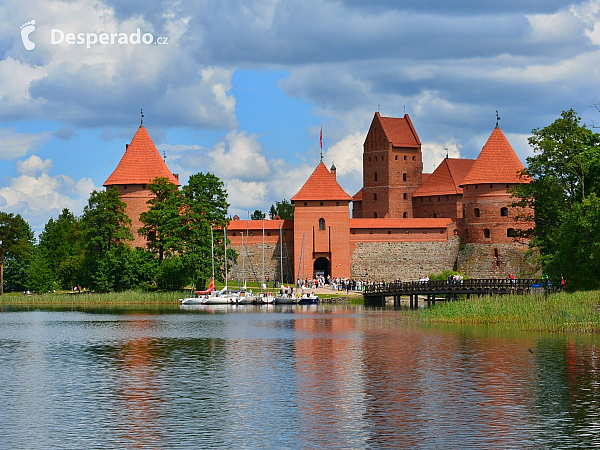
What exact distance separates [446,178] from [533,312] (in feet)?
131

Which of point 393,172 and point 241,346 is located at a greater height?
point 393,172

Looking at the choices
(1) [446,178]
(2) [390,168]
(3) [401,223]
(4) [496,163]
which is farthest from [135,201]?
(1) [446,178]

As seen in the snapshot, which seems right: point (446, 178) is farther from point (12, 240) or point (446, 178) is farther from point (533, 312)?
point (533, 312)

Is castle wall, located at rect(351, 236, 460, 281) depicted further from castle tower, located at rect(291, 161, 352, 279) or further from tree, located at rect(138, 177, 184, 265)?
tree, located at rect(138, 177, 184, 265)

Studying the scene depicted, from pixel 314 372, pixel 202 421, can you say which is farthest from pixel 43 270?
pixel 202 421

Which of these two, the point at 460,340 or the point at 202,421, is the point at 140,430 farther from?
the point at 460,340

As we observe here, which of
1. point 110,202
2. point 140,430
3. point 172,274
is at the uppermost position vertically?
point 110,202

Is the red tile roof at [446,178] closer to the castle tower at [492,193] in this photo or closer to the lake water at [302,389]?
the castle tower at [492,193]

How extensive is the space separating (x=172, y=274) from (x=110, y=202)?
5.36 m

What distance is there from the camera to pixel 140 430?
1523 cm

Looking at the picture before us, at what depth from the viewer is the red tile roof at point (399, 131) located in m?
71.9

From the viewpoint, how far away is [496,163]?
59.4m

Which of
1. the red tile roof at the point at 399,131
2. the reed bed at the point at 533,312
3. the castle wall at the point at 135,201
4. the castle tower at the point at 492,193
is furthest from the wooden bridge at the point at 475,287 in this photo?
the red tile roof at the point at 399,131

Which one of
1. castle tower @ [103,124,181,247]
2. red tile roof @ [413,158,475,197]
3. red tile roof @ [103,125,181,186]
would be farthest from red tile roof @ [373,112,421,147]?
castle tower @ [103,124,181,247]
